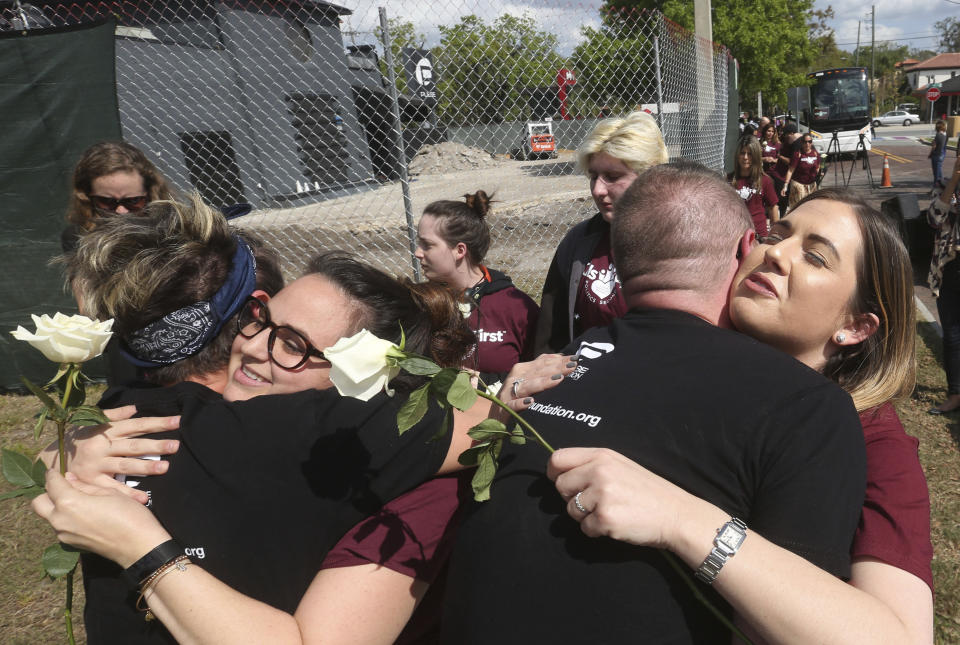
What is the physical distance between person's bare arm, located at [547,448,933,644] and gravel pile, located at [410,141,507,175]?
77.1ft

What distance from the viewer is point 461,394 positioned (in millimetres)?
1096

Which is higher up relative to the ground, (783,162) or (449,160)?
(449,160)

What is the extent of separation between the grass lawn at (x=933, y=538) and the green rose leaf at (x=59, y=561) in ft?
7.71

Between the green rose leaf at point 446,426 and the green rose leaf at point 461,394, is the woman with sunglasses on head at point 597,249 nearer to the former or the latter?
the green rose leaf at point 446,426

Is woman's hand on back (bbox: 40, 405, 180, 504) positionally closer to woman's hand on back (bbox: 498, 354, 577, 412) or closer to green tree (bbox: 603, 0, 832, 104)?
woman's hand on back (bbox: 498, 354, 577, 412)

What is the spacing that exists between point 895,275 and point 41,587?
4.27 meters

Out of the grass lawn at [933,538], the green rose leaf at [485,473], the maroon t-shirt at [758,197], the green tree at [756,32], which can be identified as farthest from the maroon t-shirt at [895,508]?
the green tree at [756,32]

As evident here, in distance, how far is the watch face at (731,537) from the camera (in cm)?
98

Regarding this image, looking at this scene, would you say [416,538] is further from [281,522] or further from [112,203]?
[112,203]

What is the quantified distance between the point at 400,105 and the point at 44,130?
467cm

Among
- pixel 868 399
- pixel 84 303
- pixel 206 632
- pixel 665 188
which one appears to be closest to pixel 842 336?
pixel 868 399

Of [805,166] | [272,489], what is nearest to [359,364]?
[272,489]

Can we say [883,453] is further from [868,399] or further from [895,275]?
[895,275]

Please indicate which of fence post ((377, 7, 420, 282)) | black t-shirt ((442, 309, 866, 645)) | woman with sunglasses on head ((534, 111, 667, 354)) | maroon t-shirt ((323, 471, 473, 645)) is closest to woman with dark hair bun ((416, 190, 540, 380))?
woman with sunglasses on head ((534, 111, 667, 354))
